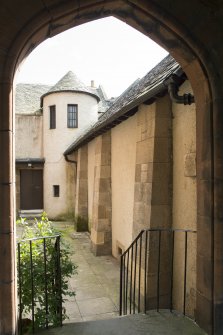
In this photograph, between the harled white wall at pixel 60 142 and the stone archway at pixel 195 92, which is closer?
the stone archway at pixel 195 92

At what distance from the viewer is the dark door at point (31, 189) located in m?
16.6

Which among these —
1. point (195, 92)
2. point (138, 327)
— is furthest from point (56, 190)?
point (195, 92)

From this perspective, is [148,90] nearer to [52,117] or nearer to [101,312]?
[101,312]

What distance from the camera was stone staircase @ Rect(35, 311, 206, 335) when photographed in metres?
2.97

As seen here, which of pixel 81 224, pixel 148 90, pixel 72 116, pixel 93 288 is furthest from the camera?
pixel 72 116

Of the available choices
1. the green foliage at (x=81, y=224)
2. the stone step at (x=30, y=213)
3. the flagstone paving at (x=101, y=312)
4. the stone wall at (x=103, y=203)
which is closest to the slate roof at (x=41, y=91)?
the stone step at (x=30, y=213)

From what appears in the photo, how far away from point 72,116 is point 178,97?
41.3 ft

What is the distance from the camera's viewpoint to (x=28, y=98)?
19.0 meters

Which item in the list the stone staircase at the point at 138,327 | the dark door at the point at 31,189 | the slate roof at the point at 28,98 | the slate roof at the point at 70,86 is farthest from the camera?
the slate roof at the point at 28,98

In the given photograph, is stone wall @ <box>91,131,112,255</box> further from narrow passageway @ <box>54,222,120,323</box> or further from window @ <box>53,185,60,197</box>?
window @ <box>53,185,60,197</box>

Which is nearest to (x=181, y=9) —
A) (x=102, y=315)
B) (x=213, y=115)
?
(x=213, y=115)

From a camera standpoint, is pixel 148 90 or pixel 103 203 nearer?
pixel 148 90

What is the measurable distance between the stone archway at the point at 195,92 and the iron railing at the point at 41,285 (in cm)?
73

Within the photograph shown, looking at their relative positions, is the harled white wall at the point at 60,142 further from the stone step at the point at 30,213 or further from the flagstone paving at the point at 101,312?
the flagstone paving at the point at 101,312
